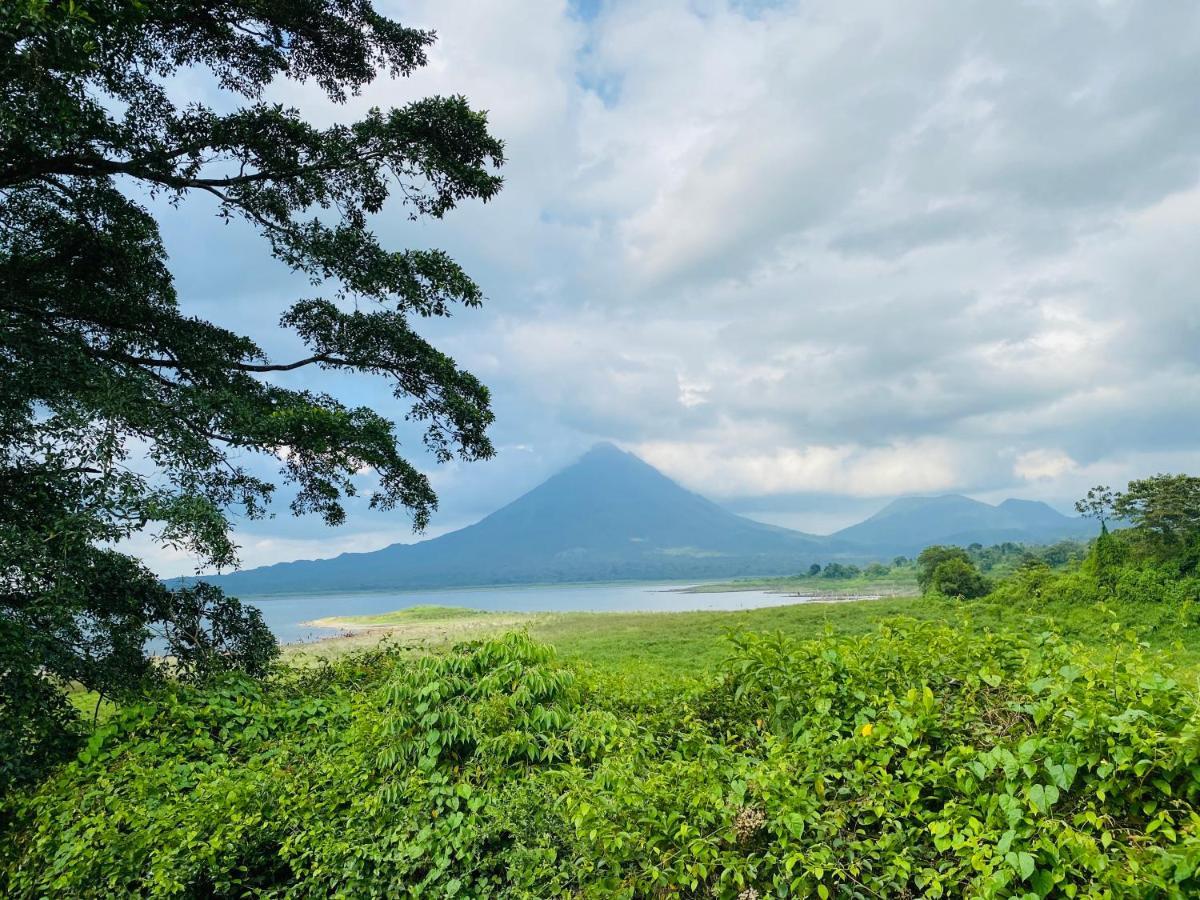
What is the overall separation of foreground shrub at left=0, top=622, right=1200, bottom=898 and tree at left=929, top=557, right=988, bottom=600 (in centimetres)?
3857

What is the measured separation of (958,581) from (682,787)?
41.1 metres

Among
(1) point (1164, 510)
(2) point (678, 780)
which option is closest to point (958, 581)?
(1) point (1164, 510)

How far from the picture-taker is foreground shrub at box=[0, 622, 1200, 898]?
8.66ft

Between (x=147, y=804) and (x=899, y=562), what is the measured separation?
13025cm

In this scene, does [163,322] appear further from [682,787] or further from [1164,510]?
[1164,510]

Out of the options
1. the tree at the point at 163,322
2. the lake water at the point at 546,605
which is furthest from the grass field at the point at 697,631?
the lake water at the point at 546,605

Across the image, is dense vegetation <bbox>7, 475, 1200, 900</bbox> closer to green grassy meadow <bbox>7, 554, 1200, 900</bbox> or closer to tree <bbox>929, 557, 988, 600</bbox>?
green grassy meadow <bbox>7, 554, 1200, 900</bbox>

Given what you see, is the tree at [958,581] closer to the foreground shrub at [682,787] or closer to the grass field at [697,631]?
the grass field at [697,631]

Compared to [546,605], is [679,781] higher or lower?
higher

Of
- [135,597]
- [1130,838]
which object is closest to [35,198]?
[135,597]

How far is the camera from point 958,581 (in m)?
38.5

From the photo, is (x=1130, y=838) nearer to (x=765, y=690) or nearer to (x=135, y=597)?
(x=765, y=690)

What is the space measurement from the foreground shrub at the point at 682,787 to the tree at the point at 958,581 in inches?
1519

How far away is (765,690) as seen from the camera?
13.8ft
